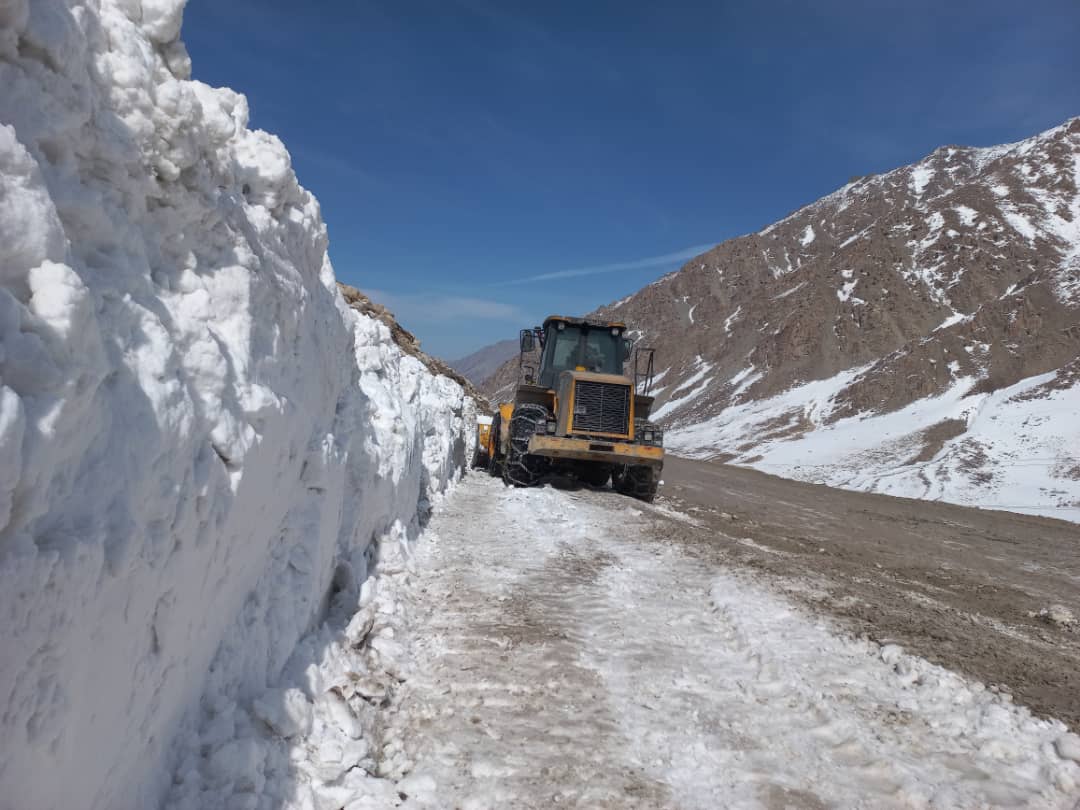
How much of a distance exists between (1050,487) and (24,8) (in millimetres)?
25702

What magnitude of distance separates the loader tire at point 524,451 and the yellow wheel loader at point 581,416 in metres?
0.02

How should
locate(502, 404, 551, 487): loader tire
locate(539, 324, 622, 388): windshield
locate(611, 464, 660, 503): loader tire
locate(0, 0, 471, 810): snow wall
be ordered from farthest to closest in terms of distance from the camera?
1. locate(539, 324, 622, 388): windshield
2. locate(502, 404, 551, 487): loader tire
3. locate(611, 464, 660, 503): loader tire
4. locate(0, 0, 471, 810): snow wall

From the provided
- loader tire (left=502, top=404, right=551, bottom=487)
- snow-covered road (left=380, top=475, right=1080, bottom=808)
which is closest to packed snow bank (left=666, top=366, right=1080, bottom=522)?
loader tire (left=502, top=404, right=551, bottom=487)

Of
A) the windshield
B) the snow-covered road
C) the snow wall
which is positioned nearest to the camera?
the snow wall

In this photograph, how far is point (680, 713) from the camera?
4078mm

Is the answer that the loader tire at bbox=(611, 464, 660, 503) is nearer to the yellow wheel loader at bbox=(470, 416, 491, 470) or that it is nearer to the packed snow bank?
the yellow wheel loader at bbox=(470, 416, 491, 470)

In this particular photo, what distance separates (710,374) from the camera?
2687 inches

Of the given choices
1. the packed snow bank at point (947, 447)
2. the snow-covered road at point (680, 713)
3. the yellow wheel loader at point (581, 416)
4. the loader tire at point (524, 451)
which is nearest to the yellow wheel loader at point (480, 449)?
the yellow wheel loader at point (581, 416)

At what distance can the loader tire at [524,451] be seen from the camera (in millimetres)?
13094

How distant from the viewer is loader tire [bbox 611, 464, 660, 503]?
41.9 feet

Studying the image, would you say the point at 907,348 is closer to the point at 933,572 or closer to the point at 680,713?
the point at 933,572

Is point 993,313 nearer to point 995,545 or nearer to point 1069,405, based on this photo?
point 1069,405

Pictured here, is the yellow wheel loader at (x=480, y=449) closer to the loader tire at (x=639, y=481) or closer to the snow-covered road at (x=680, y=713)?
the loader tire at (x=639, y=481)

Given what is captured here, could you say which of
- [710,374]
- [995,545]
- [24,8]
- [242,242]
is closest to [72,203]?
[24,8]
